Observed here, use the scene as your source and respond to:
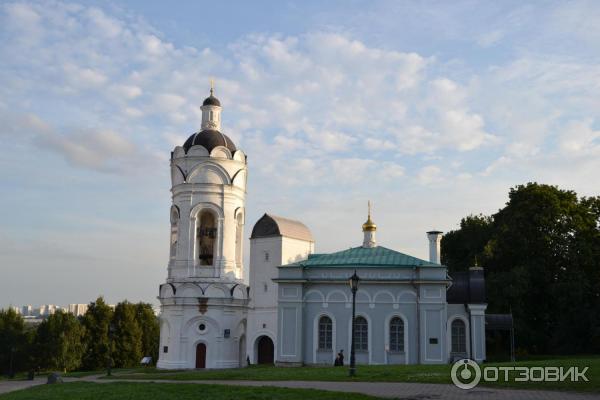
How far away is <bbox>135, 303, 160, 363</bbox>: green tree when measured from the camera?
5986cm

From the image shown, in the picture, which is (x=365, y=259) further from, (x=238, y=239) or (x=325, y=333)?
(x=238, y=239)

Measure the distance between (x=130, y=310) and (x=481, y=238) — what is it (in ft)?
103

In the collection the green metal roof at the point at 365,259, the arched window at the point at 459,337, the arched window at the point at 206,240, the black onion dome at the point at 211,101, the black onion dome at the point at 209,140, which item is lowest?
the arched window at the point at 459,337

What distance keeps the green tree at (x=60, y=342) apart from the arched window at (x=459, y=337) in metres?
32.0

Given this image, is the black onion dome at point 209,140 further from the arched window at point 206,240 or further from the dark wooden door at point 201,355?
the dark wooden door at point 201,355

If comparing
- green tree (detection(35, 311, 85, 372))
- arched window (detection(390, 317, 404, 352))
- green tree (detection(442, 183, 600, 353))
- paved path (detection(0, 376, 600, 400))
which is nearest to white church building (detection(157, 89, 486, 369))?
arched window (detection(390, 317, 404, 352))

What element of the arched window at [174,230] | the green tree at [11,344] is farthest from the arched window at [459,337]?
the green tree at [11,344]

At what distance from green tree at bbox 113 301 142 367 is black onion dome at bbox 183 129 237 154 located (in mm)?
22725

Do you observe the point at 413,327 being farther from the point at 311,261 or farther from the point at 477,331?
the point at 311,261

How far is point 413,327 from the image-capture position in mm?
33188

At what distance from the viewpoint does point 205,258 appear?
40312mm

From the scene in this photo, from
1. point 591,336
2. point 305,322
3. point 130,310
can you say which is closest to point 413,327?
point 305,322

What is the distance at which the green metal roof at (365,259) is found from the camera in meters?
34.0

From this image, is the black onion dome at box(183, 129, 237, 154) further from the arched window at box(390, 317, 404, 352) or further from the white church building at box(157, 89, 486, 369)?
the arched window at box(390, 317, 404, 352)
